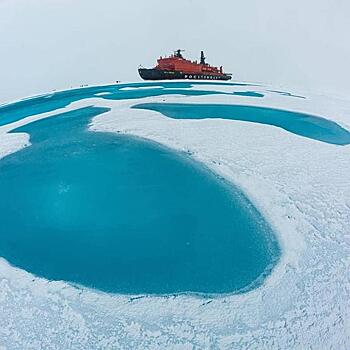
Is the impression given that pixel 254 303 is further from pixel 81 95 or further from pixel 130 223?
pixel 81 95

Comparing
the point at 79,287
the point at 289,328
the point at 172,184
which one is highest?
the point at 172,184

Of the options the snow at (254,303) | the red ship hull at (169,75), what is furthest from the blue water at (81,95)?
the snow at (254,303)

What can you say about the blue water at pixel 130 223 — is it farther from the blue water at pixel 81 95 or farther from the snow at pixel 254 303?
the blue water at pixel 81 95

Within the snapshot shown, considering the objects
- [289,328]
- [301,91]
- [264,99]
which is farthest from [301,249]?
[301,91]

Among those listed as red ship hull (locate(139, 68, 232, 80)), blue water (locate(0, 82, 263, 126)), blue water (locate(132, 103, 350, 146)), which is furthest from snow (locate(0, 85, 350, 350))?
red ship hull (locate(139, 68, 232, 80))

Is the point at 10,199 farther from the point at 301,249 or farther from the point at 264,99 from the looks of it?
the point at 264,99

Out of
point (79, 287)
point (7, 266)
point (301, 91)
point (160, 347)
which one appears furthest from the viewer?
point (301, 91)
